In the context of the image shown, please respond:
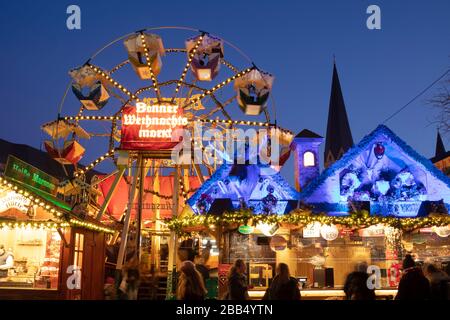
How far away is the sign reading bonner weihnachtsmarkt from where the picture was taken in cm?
1906

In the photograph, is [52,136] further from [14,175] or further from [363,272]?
[363,272]

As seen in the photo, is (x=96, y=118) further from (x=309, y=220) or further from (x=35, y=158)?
(x=35, y=158)

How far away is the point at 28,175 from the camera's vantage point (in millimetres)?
14375

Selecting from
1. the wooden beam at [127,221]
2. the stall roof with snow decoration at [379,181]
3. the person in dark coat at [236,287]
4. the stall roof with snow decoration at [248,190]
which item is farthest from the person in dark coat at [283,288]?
the wooden beam at [127,221]

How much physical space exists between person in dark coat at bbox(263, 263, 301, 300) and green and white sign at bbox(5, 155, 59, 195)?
8963mm

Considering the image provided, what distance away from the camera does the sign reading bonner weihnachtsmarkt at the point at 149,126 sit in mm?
19062

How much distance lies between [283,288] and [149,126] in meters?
13.0

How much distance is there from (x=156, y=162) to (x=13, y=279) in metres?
14.8

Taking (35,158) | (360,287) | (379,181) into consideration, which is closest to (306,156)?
(379,181)

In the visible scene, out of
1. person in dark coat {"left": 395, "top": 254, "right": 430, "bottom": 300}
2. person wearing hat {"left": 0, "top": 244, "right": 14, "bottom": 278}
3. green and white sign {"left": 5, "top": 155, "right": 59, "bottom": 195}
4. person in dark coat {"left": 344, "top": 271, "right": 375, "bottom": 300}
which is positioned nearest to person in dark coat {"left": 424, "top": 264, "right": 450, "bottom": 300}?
person in dark coat {"left": 395, "top": 254, "right": 430, "bottom": 300}

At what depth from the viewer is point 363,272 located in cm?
702

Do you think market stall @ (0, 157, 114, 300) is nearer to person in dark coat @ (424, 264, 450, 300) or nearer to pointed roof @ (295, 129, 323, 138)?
pointed roof @ (295, 129, 323, 138)

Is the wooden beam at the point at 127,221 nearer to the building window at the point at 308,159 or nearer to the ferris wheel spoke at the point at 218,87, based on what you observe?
the ferris wheel spoke at the point at 218,87

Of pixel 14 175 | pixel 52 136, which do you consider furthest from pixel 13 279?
pixel 52 136
